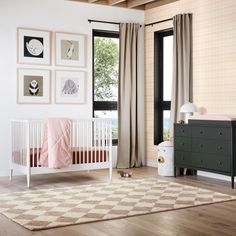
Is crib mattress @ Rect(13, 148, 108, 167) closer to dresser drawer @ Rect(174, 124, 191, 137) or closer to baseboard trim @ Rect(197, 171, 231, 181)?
dresser drawer @ Rect(174, 124, 191, 137)

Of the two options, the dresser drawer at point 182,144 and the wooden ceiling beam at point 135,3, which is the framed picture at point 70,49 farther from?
the dresser drawer at point 182,144

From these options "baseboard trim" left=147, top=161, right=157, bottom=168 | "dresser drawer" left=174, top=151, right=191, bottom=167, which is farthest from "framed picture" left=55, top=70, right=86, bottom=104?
"dresser drawer" left=174, top=151, right=191, bottom=167

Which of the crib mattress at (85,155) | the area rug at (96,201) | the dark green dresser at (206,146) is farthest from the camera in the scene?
the crib mattress at (85,155)

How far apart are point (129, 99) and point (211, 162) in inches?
80.8

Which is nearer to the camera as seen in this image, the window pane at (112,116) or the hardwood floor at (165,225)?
the hardwood floor at (165,225)

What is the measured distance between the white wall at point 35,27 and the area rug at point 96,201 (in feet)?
5.23

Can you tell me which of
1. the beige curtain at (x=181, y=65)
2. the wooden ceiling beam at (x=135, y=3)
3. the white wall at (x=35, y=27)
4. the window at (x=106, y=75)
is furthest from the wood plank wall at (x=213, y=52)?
the white wall at (x=35, y=27)

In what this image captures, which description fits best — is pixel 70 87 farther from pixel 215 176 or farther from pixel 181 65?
pixel 215 176

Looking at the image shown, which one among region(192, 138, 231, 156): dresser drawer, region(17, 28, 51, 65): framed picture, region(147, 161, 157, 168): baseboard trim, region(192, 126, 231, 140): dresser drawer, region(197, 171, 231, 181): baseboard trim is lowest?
region(197, 171, 231, 181): baseboard trim

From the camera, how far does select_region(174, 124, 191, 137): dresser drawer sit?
588 cm

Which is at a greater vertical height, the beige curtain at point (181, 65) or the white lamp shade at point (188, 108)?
the beige curtain at point (181, 65)

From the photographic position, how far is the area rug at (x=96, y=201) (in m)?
3.88

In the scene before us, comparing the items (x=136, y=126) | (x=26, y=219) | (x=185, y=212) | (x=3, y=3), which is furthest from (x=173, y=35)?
(x=26, y=219)

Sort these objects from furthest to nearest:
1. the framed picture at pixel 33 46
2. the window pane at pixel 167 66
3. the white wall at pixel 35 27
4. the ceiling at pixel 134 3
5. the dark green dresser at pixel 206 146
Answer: the window pane at pixel 167 66
the ceiling at pixel 134 3
the framed picture at pixel 33 46
the white wall at pixel 35 27
the dark green dresser at pixel 206 146
